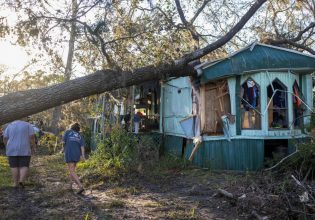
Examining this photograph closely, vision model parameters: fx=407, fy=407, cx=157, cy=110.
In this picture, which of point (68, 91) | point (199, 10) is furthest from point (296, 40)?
point (68, 91)

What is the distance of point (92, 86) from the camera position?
27.5 feet

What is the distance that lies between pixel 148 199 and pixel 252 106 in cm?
463

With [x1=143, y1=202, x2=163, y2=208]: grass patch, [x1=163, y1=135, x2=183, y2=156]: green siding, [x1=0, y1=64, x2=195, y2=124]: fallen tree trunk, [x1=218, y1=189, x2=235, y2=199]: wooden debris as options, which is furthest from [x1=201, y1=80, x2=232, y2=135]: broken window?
[x1=143, y1=202, x2=163, y2=208]: grass patch

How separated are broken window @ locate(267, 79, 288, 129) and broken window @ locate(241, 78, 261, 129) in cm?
34

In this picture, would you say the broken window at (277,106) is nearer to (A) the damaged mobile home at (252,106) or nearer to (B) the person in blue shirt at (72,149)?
(A) the damaged mobile home at (252,106)

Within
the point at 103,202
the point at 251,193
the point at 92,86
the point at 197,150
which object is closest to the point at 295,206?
the point at 251,193

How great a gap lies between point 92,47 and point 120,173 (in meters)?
3.59

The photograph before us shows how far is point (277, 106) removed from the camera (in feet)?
38.6

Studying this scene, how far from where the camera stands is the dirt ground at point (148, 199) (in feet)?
22.7

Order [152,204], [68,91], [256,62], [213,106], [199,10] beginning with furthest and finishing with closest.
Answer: [199,10] < [213,106] < [256,62] < [68,91] < [152,204]

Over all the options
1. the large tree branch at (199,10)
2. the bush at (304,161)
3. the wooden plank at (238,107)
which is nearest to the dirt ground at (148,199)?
the bush at (304,161)

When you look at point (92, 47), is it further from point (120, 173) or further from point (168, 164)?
point (168, 164)

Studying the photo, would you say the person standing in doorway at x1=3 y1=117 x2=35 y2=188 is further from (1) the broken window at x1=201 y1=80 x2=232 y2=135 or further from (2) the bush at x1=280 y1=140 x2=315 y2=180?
(2) the bush at x1=280 y1=140 x2=315 y2=180

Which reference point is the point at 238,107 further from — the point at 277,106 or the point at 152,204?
the point at 152,204
